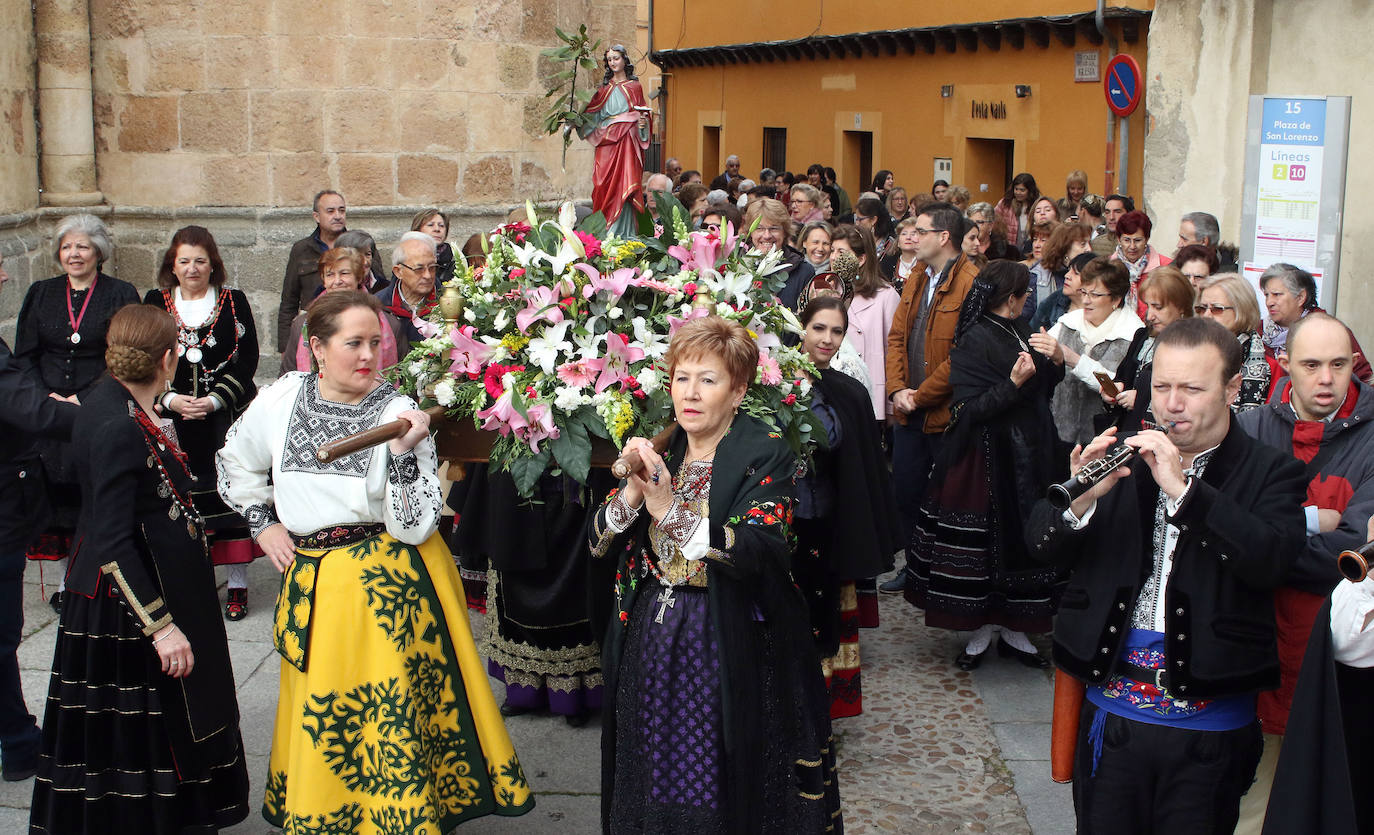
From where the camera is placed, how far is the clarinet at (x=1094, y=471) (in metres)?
3.45

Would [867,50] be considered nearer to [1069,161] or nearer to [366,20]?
[1069,161]

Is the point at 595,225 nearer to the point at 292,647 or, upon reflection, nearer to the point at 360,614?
the point at 360,614

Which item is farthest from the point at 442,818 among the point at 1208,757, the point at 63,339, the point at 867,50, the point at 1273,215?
the point at 867,50

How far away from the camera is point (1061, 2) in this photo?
17.5 meters

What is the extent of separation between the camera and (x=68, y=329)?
6.89 m

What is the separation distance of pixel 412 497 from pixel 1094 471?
1980 millimetres

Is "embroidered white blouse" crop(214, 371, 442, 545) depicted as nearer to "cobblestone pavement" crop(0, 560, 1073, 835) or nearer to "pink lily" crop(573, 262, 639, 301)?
"pink lily" crop(573, 262, 639, 301)

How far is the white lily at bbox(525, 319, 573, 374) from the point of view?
4367 mm

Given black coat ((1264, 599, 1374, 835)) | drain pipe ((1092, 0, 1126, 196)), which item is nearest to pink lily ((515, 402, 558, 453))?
black coat ((1264, 599, 1374, 835))

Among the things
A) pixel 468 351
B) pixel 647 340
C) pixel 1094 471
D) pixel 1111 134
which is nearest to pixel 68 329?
pixel 468 351

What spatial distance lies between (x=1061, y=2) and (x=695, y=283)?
1453 cm

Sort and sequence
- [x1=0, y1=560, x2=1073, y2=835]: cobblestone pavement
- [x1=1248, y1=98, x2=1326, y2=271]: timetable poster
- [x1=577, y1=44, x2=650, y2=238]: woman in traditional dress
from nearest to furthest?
1. [x1=0, y1=560, x2=1073, y2=835]: cobblestone pavement
2. [x1=1248, y1=98, x2=1326, y2=271]: timetable poster
3. [x1=577, y1=44, x2=650, y2=238]: woman in traditional dress

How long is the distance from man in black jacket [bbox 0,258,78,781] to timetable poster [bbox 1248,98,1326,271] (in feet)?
21.3

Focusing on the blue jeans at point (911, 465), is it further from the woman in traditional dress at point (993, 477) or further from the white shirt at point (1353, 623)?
the white shirt at point (1353, 623)
